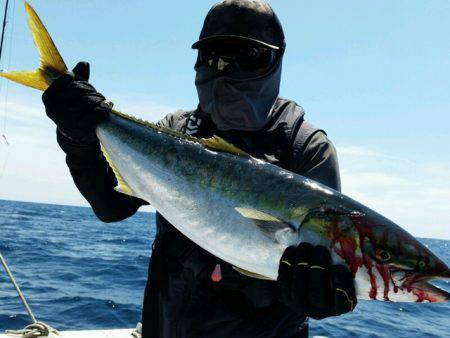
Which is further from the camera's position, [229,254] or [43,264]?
[43,264]

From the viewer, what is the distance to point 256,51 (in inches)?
122

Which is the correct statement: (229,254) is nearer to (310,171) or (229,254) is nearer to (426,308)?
(310,171)

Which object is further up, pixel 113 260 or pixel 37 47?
pixel 37 47

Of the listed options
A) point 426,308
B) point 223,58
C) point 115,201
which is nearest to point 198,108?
point 223,58

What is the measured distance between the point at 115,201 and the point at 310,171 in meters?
1.42

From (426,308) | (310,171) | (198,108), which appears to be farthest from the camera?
(426,308)

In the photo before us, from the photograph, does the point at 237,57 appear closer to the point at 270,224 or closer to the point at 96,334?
the point at 270,224

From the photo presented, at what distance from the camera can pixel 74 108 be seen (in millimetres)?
3088

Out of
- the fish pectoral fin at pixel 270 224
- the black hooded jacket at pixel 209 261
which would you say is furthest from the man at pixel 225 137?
the fish pectoral fin at pixel 270 224

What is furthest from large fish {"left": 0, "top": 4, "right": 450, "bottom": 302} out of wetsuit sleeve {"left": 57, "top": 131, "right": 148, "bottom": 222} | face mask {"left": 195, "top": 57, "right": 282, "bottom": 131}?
face mask {"left": 195, "top": 57, "right": 282, "bottom": 131}

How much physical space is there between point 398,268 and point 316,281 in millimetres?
453

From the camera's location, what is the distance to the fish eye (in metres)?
2.37

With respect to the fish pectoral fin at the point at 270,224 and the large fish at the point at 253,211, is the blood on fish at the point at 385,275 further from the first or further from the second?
the fish pectoral fin at the point at 270,224

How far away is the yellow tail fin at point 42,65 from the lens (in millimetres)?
3062
